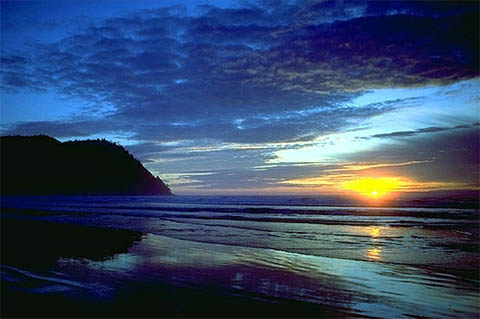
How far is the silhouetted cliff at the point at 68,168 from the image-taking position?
407ft

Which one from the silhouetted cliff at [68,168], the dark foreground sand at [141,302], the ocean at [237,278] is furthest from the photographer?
the silhouetted cliff at [68,168]

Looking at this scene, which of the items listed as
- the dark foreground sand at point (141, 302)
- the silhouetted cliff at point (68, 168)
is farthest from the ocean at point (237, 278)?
the silhouetted cliff at point (68, 168)

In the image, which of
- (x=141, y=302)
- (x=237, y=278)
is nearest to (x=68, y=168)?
(x=237, y=278)

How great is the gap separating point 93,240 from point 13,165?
5408 inches

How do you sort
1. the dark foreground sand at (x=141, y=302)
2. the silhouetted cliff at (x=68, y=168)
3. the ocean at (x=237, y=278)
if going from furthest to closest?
the silhouetted cliff at (x=68, y=168) → the ocean at (x=237, y=278) → the dark foreground sand at (x=141, y=302)

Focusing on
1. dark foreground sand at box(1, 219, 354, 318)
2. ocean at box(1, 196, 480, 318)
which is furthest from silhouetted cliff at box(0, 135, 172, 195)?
dark foreground sand at box(1, 219, 354, 318)

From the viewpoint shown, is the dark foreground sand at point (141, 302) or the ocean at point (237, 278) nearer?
the dark foreground sand at point (141, 302)

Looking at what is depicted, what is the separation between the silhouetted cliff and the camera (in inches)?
4884

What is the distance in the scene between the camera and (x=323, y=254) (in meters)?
13.2

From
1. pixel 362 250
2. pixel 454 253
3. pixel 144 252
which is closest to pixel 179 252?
pixel 144 252

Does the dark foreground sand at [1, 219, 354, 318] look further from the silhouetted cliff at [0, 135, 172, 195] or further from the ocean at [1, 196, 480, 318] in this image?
the silhouetted cliff at [0, 135, 172, 195]

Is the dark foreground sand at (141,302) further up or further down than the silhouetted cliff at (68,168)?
further down

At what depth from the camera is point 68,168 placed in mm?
142250

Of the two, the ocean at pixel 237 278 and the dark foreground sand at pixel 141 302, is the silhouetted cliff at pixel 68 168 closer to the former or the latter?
the ocean at pixel 237 278
